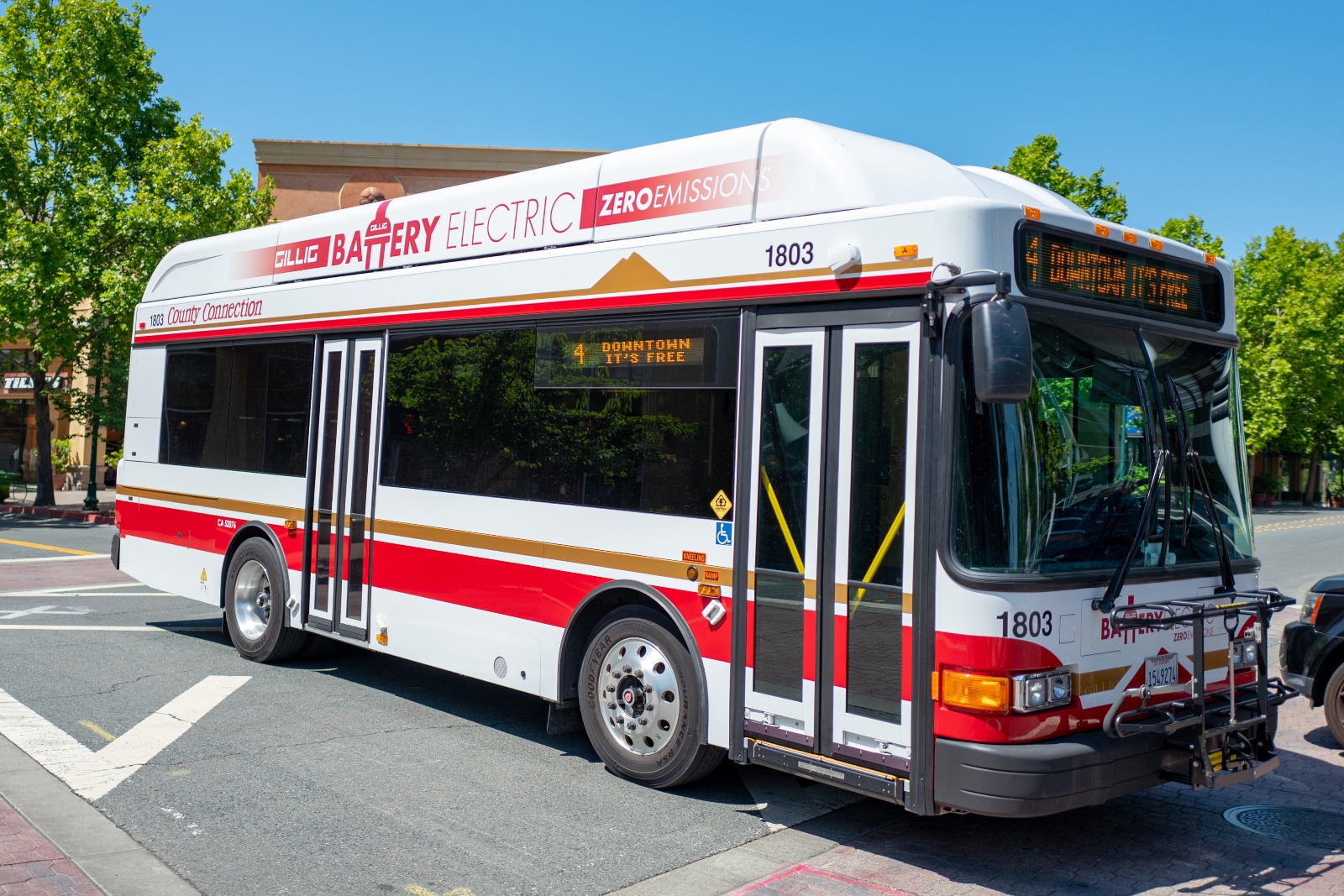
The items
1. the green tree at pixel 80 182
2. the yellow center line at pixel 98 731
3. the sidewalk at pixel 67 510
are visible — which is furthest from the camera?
the sidewalk at pixel 67 510

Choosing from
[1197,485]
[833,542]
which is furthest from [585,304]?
[1197,485]

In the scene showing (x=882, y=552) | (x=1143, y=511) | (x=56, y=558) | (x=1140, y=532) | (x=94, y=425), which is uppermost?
(x=94, y=425)

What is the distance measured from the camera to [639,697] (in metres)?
6.34

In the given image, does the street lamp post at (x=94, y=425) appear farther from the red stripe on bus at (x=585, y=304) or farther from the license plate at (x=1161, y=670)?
the license plate at (x=1161, y=670)

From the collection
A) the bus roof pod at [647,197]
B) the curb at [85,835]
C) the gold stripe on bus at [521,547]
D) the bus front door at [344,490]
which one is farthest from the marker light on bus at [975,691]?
the bus front door at [344,490]

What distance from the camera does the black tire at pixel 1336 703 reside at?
25.1 ft

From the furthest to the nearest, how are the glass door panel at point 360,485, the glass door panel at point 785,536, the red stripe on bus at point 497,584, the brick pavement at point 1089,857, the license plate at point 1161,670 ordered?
1. the glass door panel at point 360,485
2. the red stripe on bus at point 497,584
3. the glass door panel at point 785,536
4. the license plate at point 1161,670
5. the brick pavement at point 1089,857

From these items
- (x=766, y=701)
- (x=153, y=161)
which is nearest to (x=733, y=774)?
(x=766, y=701)

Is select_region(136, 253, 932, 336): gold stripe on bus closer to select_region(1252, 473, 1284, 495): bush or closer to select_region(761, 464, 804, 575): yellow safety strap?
select_region(761, 464, 804, 575): yellow safety strap

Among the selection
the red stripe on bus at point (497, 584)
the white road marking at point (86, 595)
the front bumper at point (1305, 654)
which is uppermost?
the red stripe on bus at point (497, 584)

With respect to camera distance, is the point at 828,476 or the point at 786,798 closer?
the point at 828,476

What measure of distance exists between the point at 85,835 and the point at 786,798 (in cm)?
360

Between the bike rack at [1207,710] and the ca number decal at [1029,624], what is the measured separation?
1.20 feet

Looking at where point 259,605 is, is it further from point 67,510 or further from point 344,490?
point 67,510
